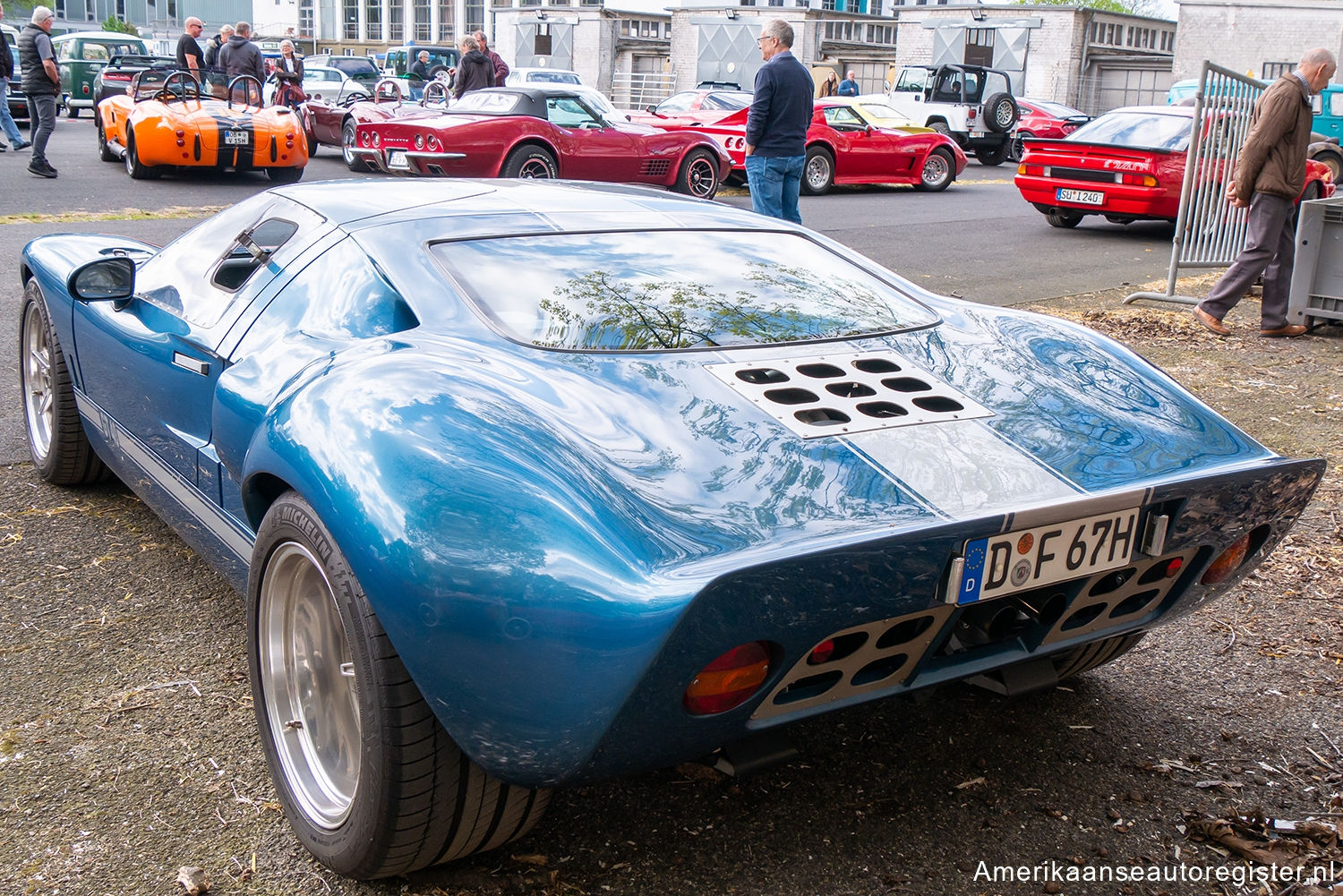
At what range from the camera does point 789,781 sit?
8.07ft

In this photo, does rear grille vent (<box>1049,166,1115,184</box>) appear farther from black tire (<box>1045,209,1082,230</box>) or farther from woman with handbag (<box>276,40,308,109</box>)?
woman with handbag (<box>276,40,308,109</box>)

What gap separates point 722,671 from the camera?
179 cm

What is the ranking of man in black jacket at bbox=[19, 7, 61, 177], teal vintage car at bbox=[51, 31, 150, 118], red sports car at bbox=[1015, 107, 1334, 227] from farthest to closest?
1. teal vintage car at bbox=[51, 31, 150, 118]
2. man in black jacket at bbox=[19, 7, 61, 177]
3. red sports car at bbox=[1015, 107, 1334, 227]

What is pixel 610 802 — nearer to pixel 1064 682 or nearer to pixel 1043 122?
pixel 1064 682

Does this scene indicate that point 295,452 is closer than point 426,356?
Yes

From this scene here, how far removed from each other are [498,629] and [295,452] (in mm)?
592


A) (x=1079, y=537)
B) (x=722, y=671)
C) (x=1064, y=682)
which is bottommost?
(x=1064, y=682)

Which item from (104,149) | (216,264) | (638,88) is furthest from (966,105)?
(638,88)

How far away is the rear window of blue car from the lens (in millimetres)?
2453

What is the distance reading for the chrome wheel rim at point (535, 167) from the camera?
12398mm

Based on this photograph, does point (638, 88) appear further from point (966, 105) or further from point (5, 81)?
point (5, 81)

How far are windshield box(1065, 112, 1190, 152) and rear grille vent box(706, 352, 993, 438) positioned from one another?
10.7 m

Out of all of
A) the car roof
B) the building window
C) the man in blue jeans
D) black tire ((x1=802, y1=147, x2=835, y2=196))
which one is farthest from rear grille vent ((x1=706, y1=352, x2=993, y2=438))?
the building window

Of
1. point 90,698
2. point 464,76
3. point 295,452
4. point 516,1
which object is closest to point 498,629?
point 295,452
